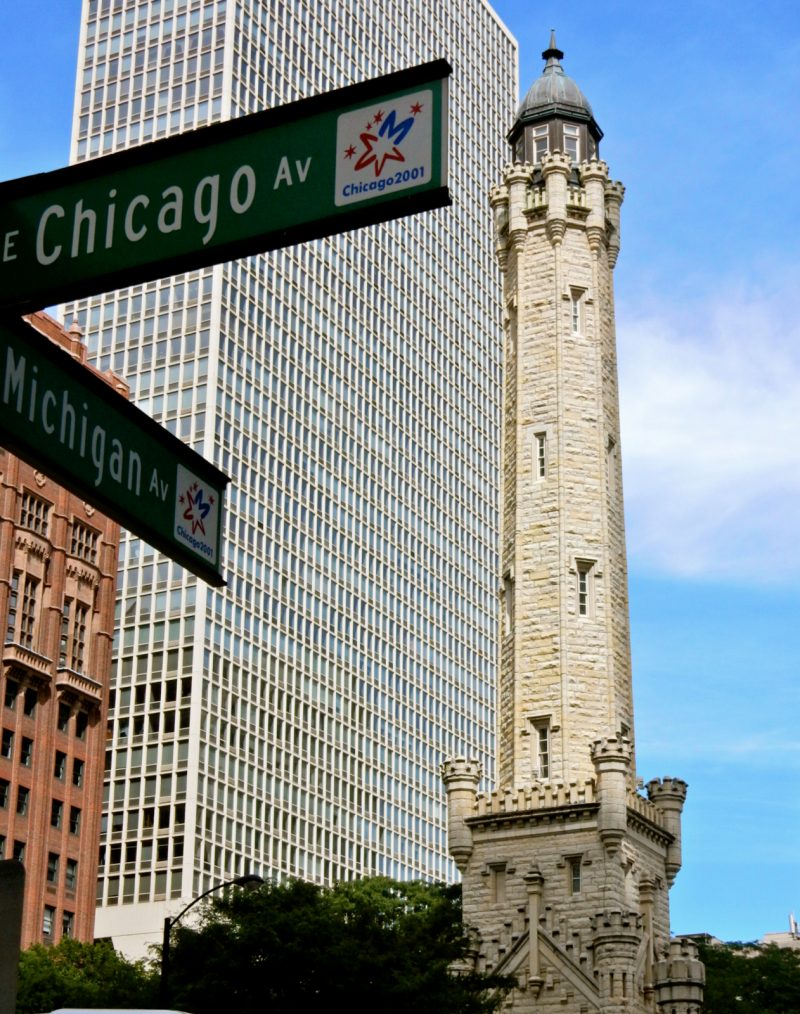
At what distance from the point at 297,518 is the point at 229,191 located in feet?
398

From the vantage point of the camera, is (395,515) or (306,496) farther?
(395,515)

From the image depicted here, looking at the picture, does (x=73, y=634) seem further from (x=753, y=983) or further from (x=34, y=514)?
(x=753, y=983)

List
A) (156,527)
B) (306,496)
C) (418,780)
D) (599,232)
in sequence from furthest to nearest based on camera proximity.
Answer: (418,780) → (306,496) → (599,232) → (156,527)

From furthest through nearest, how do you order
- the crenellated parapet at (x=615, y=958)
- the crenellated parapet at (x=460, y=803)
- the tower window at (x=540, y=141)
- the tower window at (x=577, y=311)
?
the tower window at (x=540, y=141) → the tower window at (x=577, y=311) → the crenellated parapet at (x=460, y=803) → the crenellated parapet at (x=615, y=958)

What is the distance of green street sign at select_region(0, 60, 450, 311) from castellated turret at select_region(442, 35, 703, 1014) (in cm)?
4694

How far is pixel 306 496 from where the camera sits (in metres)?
130

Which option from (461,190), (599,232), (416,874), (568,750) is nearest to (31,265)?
(568,750)

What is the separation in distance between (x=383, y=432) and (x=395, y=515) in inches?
280

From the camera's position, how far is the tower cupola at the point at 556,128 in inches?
2689

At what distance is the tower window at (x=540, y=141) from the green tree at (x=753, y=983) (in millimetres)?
37573

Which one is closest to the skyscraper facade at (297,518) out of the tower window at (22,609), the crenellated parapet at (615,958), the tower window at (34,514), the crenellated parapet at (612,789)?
the tower window at (34,514)

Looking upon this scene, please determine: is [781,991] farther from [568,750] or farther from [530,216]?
[530,216]

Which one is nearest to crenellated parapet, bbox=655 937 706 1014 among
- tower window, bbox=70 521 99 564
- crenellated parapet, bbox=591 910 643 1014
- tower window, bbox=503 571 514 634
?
crenellated parapet, bbox=591 910 643 1014

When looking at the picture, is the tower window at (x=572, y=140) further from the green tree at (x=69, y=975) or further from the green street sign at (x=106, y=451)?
the green street sign at (x=106, y=451)
